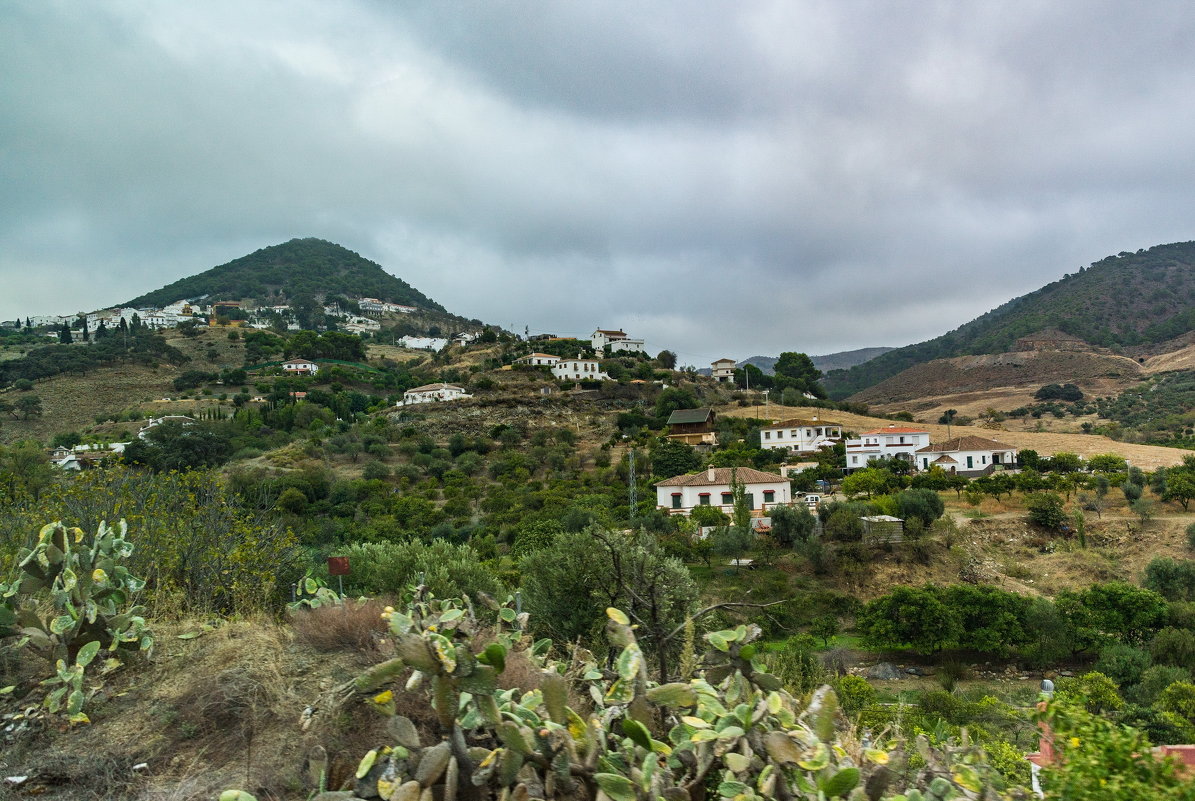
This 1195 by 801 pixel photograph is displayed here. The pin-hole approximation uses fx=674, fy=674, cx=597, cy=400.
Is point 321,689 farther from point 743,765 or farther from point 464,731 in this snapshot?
point 743,765

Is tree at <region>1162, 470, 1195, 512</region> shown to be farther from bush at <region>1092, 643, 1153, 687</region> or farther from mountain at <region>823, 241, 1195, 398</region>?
mountain at <region>823, 241, 1195, 398</region>

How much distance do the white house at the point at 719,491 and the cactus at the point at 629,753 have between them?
2907 cm

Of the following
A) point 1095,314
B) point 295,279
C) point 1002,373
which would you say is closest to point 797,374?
point 1002,373

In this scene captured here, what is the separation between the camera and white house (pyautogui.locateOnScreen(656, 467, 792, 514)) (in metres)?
31.7

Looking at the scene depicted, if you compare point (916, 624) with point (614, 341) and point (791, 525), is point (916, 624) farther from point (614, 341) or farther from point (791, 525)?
point (614, 341)

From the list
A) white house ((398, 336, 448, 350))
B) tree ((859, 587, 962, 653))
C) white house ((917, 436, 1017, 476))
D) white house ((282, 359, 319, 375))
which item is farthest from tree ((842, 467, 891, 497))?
white house ((398, 336, 448, 350))

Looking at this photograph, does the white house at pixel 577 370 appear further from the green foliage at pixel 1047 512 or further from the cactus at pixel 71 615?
the cactus at pixel 71 615

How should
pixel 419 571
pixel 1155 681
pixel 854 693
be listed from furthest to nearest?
pixel 1155 681 < pixel 854 693 < pixel 419 571

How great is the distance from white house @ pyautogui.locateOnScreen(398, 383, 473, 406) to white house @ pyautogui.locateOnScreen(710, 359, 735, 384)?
1104 inches

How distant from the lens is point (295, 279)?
139750 millimetres

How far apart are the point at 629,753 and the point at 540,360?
62.9 meters

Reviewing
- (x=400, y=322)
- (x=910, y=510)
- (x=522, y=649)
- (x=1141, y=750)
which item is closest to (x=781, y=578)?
(x=910, y=510)

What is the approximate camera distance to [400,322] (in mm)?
124000

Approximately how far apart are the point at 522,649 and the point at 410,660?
172 cm
